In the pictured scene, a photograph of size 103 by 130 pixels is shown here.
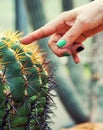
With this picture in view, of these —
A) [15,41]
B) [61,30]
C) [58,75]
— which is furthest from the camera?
[58,75]

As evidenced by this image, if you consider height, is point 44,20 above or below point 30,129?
above

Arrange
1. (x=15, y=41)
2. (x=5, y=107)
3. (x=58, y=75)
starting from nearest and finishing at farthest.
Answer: (x=5, y=107) → (x=15, y=41) → (x=58, y=75)

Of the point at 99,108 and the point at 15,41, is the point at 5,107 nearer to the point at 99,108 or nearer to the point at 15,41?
the point at 15,41

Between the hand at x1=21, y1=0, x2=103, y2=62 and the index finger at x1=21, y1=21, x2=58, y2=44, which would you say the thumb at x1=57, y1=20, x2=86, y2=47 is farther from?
the index finger at x1=21, y1=21, x2=58, y2=44

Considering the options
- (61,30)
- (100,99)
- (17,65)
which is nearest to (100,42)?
(100,99)

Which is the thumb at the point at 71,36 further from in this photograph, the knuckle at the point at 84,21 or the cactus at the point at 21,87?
the cactus at the point at 21,87

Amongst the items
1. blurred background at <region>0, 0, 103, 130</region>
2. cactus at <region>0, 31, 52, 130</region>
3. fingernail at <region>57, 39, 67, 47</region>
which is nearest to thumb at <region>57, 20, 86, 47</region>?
fingernail at <region>57, 39, 67, 47</region>
